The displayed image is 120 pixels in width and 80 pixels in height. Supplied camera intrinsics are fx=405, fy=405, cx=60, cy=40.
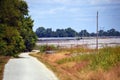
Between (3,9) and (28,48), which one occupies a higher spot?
(3,9)

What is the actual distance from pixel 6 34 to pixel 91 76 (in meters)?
18.8

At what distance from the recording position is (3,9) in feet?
135

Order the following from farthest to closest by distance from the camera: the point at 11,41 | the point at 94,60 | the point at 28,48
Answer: the point at 28,48, the point at 11,41, the point at 94,60

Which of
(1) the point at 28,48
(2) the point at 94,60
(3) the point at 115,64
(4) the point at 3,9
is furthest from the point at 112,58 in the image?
(1) the point at 28,48

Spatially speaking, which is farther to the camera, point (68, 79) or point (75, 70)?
point (75, 70)

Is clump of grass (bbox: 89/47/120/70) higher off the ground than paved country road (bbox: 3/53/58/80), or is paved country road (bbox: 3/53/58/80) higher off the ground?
clump of grass (bbox: 89/47/120/70)

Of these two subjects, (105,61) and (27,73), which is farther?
(27,73)

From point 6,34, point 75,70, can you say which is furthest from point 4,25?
point 75,70

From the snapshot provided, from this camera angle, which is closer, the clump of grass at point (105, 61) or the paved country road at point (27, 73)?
the paved country road at point (27, 73)

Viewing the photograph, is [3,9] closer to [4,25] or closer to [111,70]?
[4,25]

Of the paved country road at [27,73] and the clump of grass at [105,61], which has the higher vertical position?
the clump of grass at [105,61]

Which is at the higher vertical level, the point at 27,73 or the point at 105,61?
the point at 105,61

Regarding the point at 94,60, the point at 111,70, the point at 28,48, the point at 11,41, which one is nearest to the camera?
the point at 111,70

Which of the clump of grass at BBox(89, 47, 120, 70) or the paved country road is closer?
the paved country road
